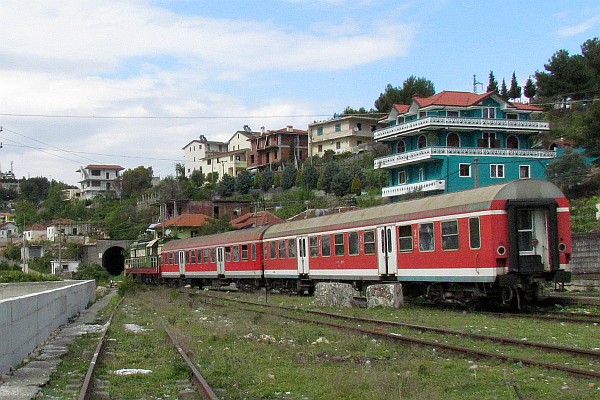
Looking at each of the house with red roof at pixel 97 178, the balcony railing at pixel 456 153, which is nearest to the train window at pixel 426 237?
the balcony railing at pixel 456 153

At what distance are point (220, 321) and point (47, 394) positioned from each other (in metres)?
9.96

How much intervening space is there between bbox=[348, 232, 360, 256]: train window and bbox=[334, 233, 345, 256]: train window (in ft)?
1.81

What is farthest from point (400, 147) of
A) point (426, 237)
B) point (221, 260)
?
point (426, 237)

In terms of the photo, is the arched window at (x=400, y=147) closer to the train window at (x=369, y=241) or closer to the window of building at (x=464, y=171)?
the window of building at (x=464, y=171)

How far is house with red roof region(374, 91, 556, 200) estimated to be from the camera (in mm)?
52438

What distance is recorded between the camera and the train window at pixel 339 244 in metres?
23.6

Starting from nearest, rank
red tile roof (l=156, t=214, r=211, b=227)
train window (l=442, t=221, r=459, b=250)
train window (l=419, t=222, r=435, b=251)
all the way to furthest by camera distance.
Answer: train window (l=442, t=221, r=459, b=250) → train window (l=419, t=222, r=435, b=251) → red tile roof (l=156, t=214, r=211, b=227)

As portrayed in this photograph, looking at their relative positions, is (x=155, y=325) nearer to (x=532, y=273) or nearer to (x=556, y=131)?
(x=532, y=273)

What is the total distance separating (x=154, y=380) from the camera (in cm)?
980

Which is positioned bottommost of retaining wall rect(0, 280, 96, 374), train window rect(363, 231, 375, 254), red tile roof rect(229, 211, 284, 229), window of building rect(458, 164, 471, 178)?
retaining wall rect(0, 280, 96, 374)

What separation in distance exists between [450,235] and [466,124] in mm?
37509

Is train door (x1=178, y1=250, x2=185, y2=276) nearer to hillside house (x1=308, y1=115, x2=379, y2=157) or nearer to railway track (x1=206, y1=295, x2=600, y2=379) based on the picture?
railway track (x1=206, y1=295, x2=600, y2=379)

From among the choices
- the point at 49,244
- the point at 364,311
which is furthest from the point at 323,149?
the point at 364,311

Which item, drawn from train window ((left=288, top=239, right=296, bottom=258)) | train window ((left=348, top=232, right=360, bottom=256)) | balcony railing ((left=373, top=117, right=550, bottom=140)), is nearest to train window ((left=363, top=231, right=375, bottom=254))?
train window ((left=348, top=232, right=360, bottom=256))
